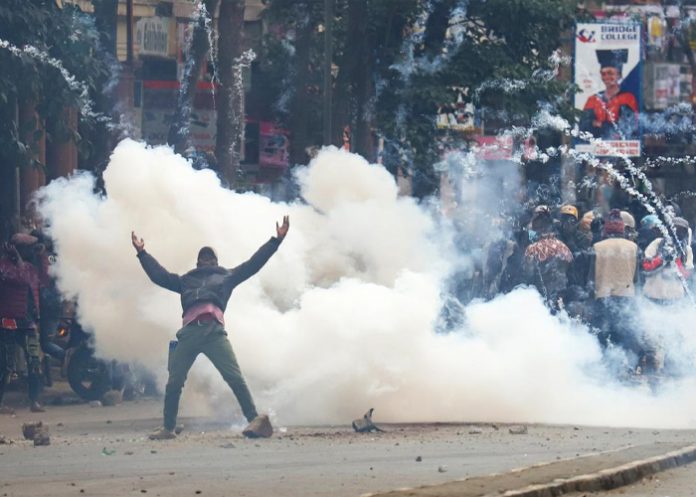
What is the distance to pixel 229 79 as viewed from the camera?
22.3 meters

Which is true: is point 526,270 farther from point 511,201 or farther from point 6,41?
point 511,201

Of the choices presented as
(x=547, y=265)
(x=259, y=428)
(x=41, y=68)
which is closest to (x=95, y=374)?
(x=41, y=68)

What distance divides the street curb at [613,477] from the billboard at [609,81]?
23964mm

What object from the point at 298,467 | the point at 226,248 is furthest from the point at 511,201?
the point at 298,467

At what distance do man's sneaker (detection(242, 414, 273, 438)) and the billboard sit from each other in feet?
74.4

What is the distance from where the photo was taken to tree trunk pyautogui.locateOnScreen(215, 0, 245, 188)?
874 inches

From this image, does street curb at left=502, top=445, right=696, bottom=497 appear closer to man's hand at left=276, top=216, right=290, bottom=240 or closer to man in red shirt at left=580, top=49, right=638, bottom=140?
man's hand at left=276, top=216, right=290, bottom=240

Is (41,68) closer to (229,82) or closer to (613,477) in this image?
(229,82)

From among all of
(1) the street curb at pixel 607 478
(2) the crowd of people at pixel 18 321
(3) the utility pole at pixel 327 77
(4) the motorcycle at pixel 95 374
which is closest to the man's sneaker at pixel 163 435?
(2) the crowd of people at pixel 18 321

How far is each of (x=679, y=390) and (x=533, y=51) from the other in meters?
9.71

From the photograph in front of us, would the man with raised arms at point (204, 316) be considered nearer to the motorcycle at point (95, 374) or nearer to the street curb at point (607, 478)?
the motorcycle at point (95, 374)

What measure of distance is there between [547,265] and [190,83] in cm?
897

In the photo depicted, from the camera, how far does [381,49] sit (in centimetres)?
2541

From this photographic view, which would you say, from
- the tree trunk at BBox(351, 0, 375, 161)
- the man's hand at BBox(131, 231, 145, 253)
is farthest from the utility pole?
the man's hand at BBox(131, 231, 145, 253)
